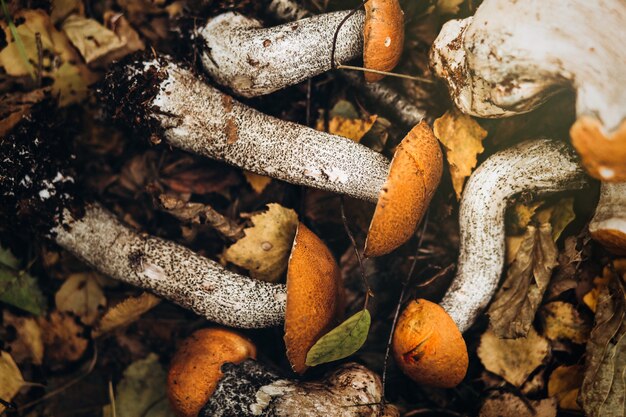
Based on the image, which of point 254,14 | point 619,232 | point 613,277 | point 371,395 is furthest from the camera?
point 254,14

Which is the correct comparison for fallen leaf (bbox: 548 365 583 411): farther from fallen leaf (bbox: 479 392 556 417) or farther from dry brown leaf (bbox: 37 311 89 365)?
dry brown leaf (bbox: 37 311 89 365)

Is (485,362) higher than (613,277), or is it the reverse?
(613,277)

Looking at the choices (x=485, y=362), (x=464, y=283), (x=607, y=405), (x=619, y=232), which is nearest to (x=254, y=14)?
(x=464, y=283)

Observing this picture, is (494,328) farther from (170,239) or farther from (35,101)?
(35,101)

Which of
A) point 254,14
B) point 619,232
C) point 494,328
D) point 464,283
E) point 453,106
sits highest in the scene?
point 254,14

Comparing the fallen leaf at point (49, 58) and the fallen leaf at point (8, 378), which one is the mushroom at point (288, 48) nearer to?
the fallen leaf at point (49, 58)

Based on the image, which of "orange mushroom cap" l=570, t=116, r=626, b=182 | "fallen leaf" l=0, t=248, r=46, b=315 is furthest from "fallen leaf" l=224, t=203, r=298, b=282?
"orange mushroom cap" l=570, t=116, r=626, b=182

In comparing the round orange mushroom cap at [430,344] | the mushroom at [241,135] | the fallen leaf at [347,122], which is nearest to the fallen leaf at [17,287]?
the mushroom at [241,135]
